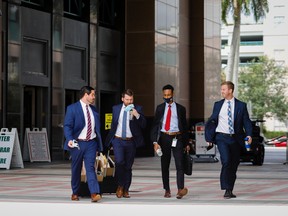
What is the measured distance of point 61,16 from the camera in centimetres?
3133

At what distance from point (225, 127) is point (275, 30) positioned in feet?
363

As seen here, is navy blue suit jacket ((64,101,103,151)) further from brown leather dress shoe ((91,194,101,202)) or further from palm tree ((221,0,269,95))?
palm tree ((221,0,269,95))

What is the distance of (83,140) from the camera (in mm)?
14469

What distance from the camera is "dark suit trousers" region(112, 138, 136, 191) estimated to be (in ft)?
49.8

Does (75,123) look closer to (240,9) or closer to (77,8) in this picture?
(77,8)

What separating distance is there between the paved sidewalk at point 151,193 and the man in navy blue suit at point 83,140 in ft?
1.10

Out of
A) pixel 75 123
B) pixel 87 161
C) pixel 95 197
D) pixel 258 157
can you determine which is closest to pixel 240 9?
pixel 258 157

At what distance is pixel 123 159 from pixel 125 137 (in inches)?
14.9

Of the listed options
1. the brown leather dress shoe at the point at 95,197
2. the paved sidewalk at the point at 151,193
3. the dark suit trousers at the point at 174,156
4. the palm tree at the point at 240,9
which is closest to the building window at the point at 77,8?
the paved sidewalk at the point at 151,193

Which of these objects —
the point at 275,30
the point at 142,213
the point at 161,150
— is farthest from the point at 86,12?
the point at 275,30

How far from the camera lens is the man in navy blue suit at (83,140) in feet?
47.2

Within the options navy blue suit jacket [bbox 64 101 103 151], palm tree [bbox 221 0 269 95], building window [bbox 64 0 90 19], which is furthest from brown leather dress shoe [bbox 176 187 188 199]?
palm tree [bbox 221 0 269 95]

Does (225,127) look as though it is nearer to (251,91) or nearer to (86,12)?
(86,12)

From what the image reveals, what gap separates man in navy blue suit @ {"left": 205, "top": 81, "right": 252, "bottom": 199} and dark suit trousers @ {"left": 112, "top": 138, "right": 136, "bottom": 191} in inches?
53.2
